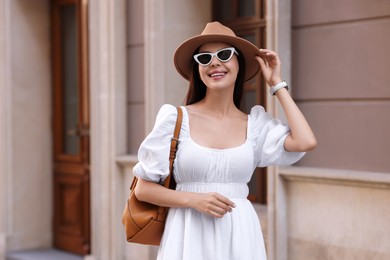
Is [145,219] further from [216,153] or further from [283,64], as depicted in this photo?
[283,64]

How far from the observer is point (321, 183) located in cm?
507

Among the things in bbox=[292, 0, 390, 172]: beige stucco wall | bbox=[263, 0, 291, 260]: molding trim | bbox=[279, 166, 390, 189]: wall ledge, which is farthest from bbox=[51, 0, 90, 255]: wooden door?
bbox=[279, 166, 390, 189]: wall ledge

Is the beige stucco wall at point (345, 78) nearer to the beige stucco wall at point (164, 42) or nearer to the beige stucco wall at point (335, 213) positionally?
the beige stucco wall at point (335, 213)

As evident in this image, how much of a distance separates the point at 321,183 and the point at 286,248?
595 mm

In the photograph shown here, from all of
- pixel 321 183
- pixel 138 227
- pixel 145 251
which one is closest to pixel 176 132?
pixel 138 227

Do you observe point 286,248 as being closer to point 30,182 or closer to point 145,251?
point 145,251

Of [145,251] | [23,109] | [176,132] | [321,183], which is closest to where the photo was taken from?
[176,132]

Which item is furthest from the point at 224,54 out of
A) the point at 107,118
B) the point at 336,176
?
the point at 107,118

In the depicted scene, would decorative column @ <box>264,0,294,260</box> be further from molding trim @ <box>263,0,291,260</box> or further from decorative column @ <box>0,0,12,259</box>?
decorative column @ <box>0,0,12,259</box>

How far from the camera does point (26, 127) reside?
863cm

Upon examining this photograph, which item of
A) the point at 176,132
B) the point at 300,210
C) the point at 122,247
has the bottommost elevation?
the point at 122,247

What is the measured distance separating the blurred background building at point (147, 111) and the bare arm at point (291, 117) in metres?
1.49

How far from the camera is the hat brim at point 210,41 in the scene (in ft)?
10.8

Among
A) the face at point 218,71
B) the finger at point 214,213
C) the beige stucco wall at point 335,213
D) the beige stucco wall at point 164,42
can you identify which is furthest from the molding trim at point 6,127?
the finger at point 214,213
